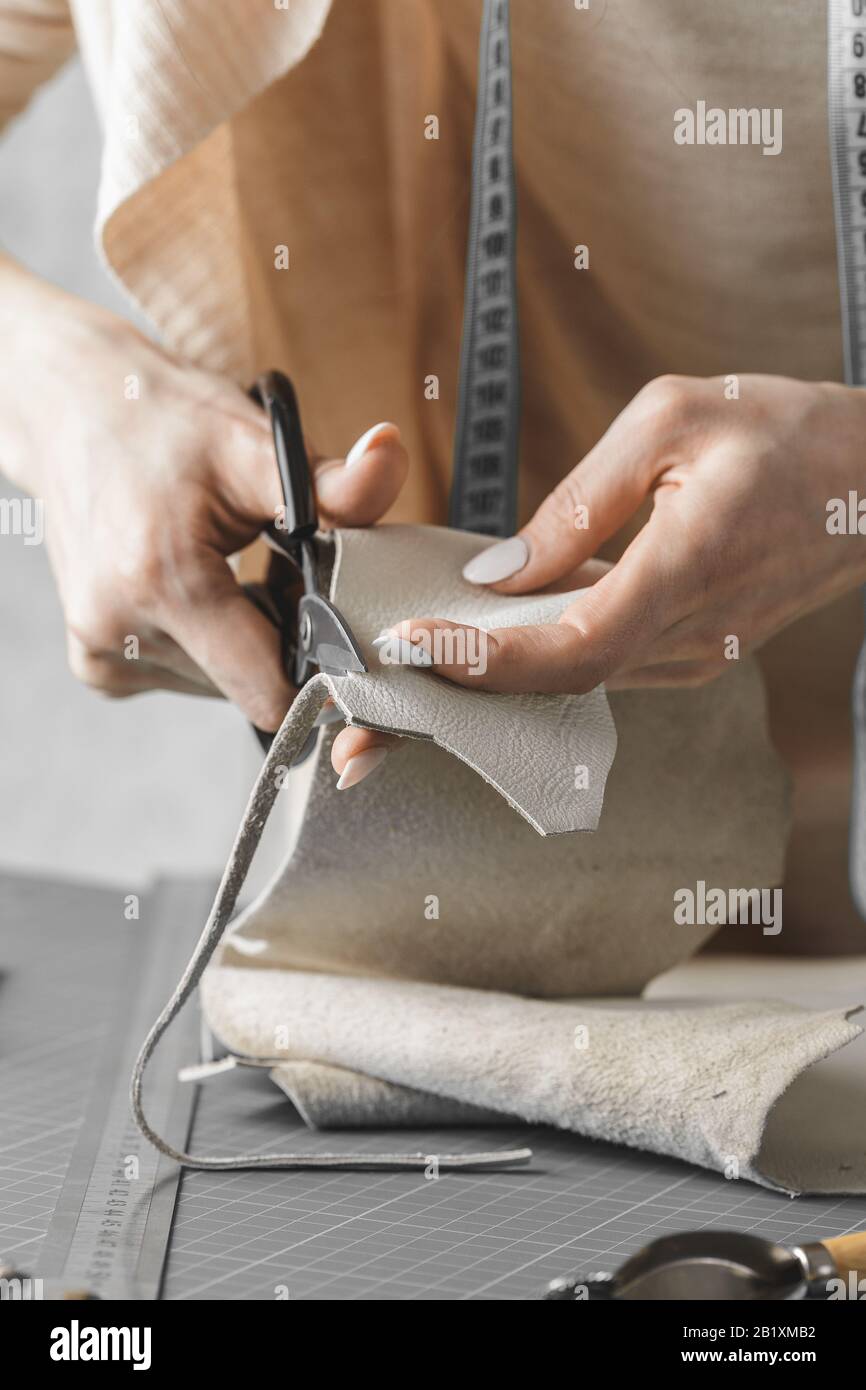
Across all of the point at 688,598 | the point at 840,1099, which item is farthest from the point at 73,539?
the point at 840,1099

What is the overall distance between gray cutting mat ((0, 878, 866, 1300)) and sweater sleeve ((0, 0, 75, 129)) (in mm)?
648

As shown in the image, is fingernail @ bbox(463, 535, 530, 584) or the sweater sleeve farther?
the sweater sleeve

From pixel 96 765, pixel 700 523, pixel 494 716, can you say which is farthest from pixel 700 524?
pixel 96 765

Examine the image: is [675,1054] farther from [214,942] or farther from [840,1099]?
[214,942]

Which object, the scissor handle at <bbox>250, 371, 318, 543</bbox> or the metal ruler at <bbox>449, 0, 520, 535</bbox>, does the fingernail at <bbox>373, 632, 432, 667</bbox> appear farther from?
the metal ruler at <bbox>449, 0, 520, 535</bbox>

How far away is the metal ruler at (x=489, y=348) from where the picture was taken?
739 millimetres

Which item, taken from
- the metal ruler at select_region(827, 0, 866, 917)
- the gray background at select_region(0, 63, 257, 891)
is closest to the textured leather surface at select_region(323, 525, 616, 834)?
the metal ruler at select_region(827, 0, 866, 917)

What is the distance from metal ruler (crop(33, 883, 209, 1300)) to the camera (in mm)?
469

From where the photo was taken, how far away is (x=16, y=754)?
2090 mm

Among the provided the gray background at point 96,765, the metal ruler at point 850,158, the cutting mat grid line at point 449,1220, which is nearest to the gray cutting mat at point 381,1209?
the cutting mat grid line at point 449,1220

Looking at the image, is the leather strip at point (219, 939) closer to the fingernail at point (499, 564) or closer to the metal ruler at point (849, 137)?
the fingernail at point (499, 564)

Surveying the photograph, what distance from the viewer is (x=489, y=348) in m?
0.76

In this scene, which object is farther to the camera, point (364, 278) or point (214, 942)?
point (364, 278)
